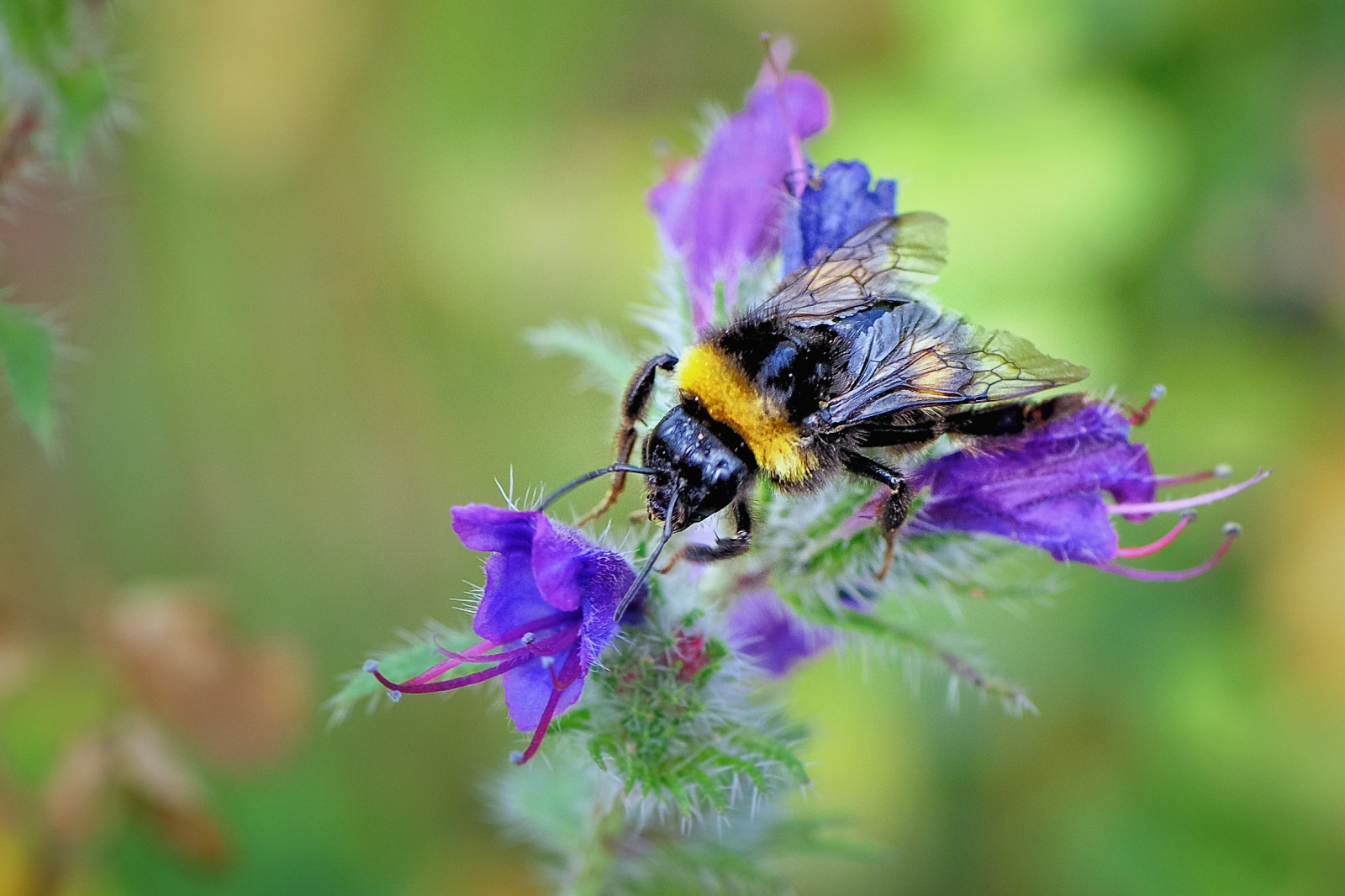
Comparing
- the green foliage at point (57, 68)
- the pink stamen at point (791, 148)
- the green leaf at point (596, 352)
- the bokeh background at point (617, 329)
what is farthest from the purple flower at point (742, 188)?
the bokeh background at point (617, 329)

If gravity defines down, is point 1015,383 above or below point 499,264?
below

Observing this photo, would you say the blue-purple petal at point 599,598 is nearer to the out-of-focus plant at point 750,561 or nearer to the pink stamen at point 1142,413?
the out-of-focus plant at point 750,561

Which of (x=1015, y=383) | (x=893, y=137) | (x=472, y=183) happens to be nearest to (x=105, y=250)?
(x=472, y=183)

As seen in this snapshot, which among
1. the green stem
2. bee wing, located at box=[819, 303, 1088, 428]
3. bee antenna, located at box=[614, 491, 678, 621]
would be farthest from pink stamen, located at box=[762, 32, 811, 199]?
the green stem

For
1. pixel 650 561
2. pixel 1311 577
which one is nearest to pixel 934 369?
pixel 650 561

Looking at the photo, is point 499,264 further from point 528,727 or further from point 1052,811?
→ point 528,727

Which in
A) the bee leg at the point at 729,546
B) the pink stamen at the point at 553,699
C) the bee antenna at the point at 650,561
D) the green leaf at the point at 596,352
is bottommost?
the pink stamen at the point at 553,699

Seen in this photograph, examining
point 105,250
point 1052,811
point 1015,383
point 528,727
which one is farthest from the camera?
point 105,250

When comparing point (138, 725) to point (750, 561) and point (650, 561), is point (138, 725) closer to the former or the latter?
point (750, 561)
